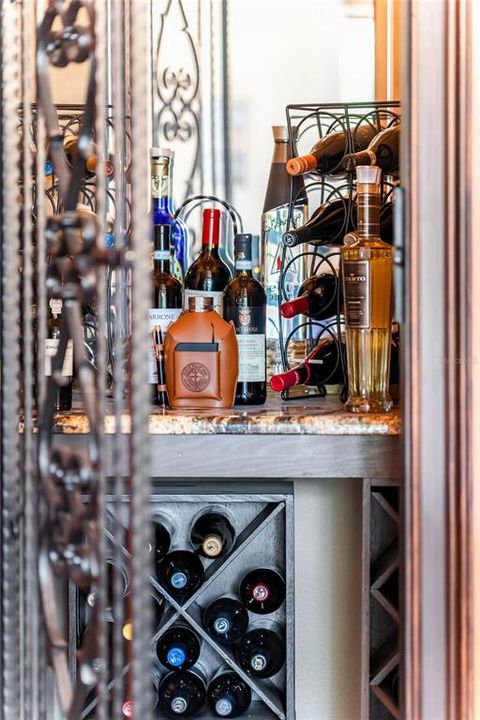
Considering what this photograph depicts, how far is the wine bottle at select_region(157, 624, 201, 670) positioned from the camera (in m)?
1.53

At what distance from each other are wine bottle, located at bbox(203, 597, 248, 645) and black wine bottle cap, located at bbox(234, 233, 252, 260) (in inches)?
24.0

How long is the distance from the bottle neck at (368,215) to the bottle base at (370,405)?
262 mm

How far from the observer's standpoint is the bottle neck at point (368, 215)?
1443 millimetres

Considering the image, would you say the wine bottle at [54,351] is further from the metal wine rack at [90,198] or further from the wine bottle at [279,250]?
the wine bottle at [279,250]

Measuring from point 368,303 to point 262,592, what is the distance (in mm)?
523

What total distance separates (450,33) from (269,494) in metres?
0.73

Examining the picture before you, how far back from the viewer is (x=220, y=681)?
60.3 inches

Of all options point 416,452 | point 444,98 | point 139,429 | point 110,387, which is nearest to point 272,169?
point 110,387

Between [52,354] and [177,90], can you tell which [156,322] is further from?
[177,90]

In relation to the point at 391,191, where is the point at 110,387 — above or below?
below

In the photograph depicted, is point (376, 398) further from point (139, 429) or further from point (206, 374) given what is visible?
point (139, 429)

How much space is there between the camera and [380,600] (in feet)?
4.48

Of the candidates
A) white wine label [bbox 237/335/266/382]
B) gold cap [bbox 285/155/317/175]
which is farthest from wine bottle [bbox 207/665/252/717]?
gold cap [bbox 285/155/317/175]

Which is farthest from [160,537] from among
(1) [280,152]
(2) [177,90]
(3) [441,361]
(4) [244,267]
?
(2) [177,90]
